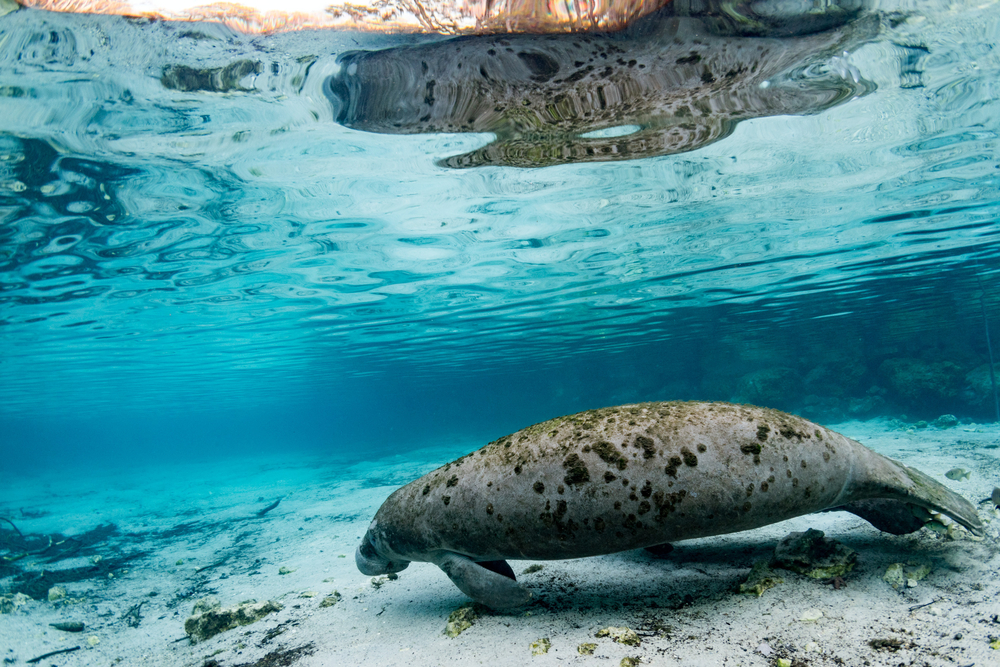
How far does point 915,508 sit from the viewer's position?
3.74 metres

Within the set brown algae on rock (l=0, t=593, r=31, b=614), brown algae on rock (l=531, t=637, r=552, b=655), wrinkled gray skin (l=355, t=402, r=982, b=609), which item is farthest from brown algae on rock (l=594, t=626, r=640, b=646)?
brown algae on rock (l=0, t=593, r=31, b=614)

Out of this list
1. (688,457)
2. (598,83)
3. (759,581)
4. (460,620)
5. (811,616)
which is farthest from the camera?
(598,83)

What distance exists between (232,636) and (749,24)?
966 centimetres

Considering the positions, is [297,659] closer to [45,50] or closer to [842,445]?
[842,445]

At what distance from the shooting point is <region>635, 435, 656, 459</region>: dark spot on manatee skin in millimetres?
3234

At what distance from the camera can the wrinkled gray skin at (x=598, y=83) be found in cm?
648

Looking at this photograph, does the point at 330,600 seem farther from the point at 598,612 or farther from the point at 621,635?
the point at 621,635

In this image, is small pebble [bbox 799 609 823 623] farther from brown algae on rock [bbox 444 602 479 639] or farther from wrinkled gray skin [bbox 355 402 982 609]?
brown algae on rock [bbox 444 602 479 639]

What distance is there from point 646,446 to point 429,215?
9938mm

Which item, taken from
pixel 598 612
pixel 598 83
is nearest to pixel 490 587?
pixel 598 612

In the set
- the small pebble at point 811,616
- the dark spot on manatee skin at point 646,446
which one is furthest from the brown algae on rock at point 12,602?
the small pebble at point 811,616

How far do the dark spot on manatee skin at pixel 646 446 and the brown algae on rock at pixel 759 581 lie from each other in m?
1.38

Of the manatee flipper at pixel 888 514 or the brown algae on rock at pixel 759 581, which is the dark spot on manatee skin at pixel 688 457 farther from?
the manatee flipper at pixel 888 514

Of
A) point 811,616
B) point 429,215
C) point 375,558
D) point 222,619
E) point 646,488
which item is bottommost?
point 222,619
